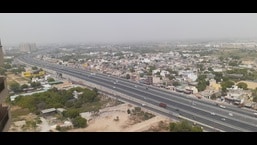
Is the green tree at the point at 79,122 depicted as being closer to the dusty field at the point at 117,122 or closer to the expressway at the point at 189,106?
the dusty field at the point at 117,122

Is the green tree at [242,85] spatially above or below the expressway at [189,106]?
above

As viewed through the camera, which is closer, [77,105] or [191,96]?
[77,105]

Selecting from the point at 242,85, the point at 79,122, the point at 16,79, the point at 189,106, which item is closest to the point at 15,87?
the point at 16,79

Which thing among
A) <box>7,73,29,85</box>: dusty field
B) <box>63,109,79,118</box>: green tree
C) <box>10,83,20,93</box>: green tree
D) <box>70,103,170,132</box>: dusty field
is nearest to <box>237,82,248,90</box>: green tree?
<box>70,103,170,132</box>: dusty field

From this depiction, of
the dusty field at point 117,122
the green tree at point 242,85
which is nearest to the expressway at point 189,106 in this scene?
the dusty field at point 117,122

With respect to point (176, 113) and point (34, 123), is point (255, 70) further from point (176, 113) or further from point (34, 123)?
point (34, 123)

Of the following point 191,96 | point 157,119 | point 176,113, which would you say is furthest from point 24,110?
point 191,96

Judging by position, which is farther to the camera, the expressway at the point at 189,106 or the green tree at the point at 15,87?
the green tree at the point at 15,87

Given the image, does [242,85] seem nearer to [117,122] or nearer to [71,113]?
[117,122]
